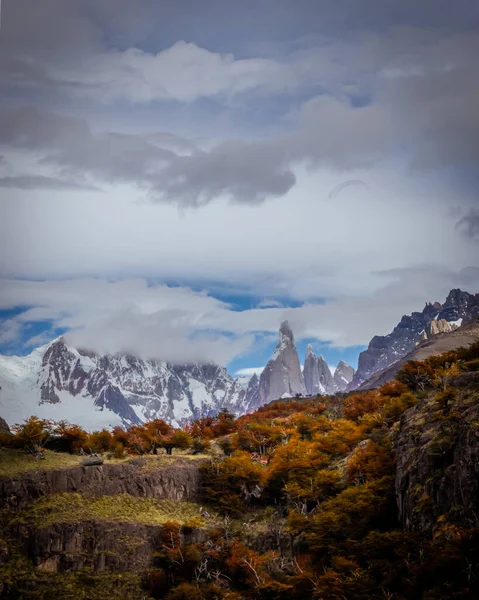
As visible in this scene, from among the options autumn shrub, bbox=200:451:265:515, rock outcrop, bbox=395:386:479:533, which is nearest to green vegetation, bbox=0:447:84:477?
autumn shrub, bbox=200:451:265:515

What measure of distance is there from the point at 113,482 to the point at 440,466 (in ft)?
94.1

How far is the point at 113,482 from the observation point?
165 ft

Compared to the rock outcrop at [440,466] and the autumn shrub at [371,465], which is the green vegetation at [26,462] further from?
the rock outcrop at [440,466]

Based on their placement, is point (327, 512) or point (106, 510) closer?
point (327, 512)

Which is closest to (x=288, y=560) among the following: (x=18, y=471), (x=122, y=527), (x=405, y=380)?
(x=122, y=527)

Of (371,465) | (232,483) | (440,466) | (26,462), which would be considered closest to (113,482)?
(26,462)

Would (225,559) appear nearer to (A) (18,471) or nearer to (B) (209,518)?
(B) (209,518)

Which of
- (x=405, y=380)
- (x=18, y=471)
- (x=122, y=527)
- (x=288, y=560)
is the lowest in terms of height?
(x=288, y=560)

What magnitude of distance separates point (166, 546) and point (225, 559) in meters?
4.75

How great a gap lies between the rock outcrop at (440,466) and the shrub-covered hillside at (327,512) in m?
0.09

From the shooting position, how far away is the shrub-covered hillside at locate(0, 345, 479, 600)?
31109 mm

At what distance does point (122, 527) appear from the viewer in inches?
1784

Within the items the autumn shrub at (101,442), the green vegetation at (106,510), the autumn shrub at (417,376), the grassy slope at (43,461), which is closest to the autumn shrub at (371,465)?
the green vegetation at (106,510)

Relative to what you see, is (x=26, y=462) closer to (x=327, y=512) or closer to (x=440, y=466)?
(x=327, y=512)
